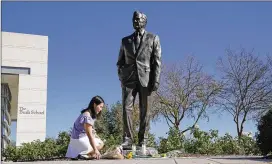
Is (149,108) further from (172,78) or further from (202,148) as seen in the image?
(172,78)

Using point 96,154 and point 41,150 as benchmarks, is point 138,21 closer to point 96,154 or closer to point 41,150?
point 96,154

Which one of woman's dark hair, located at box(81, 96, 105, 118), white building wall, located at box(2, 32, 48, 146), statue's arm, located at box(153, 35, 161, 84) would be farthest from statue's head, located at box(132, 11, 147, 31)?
white building wall, located at box(2, 32, 48, 146)

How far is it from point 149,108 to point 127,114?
0.54 meters

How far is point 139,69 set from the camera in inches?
326

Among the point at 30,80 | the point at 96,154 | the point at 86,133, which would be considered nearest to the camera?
the point at 96,154

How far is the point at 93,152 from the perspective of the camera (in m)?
7.19

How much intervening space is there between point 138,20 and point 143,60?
0.83m

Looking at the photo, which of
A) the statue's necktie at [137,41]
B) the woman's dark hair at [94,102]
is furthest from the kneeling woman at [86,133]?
the statue's necktie at [137,41]

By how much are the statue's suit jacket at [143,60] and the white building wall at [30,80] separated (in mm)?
25409

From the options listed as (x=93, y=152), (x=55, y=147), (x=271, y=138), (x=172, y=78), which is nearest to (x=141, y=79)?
(x=93, y=152)

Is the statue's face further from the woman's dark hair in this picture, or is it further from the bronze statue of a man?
the woman's dark hair

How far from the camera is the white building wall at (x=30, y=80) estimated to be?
3244 cm

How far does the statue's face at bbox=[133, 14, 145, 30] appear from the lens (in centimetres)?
828

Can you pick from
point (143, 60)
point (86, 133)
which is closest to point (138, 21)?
point (143, 60)
